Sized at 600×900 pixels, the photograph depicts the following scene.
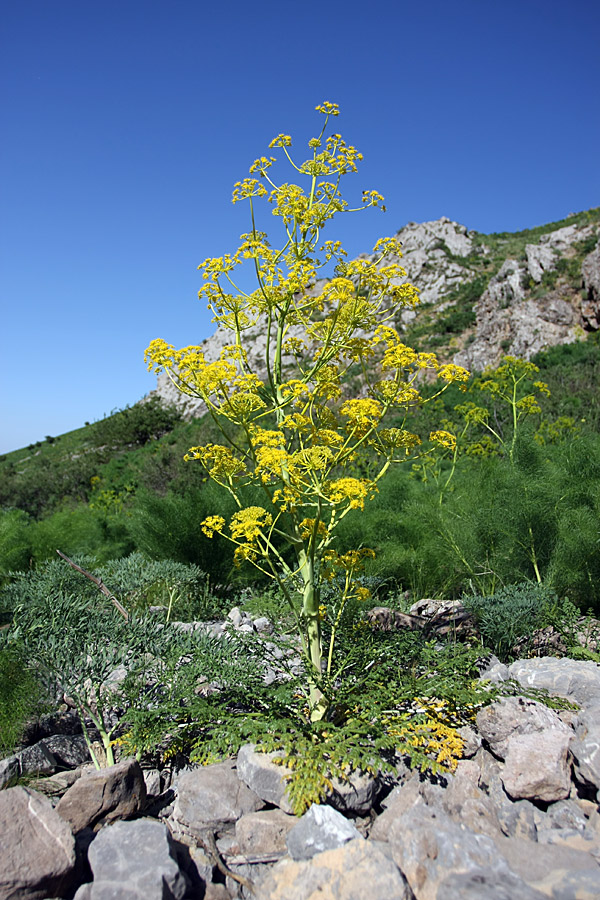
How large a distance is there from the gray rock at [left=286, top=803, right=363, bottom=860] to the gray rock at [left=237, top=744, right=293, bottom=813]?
0.88 ft

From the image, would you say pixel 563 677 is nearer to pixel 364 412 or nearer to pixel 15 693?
pixel 364 412

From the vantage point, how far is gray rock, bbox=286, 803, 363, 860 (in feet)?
7.12

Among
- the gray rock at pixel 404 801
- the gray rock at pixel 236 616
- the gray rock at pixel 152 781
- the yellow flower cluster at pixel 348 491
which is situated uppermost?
the yellow flower cluster at pixel 348 491

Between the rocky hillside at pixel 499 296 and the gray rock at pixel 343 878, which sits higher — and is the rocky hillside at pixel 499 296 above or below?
above

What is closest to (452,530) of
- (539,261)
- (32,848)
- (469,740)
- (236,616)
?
(236,616)

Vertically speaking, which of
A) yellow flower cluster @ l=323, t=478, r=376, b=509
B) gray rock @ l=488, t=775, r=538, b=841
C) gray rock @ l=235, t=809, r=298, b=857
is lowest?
gray rock @ l=488, t=775, r=538, b=841

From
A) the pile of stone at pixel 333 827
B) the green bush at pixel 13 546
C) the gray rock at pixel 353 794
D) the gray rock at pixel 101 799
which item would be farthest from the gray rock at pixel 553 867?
the green bush at pixel 13 546

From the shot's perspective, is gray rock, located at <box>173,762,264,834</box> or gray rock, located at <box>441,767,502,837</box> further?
gray rock, located at <box>173,762,264,834</box>

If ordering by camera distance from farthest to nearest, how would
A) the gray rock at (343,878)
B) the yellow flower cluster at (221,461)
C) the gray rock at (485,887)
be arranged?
the yellow flower cluster at (221,461), the gray rock at (343,878), the gray rock at (485,887)

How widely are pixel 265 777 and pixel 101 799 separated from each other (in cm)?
75

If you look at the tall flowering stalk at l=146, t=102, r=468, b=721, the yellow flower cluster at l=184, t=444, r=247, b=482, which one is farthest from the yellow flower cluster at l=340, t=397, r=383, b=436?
the yellow flower cluster at l=184, t=444, r=247, b=482

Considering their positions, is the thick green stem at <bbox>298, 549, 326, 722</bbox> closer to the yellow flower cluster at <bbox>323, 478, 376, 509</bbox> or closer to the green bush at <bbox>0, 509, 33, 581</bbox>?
the yellow flower cluster at <bbox>323, 478, 376, 509</bbox>

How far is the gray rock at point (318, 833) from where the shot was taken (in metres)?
2.17

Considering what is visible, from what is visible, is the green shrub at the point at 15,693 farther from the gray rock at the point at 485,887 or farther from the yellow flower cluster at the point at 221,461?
the gray rock at the point at 485,887
